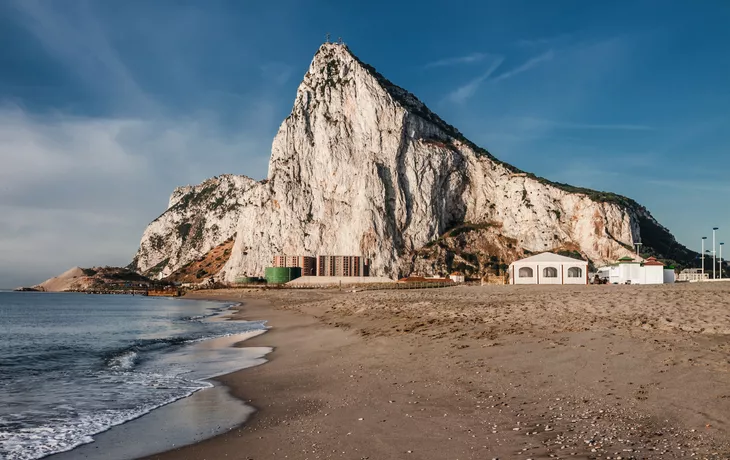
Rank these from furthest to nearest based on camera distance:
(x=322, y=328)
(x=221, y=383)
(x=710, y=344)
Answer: (x=322, y=328) < (x=221, y=383) < (x=710, y=344)

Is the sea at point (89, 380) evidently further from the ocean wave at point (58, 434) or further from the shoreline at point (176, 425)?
the shoreline at point (176, 425)

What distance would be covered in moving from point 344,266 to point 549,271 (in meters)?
60.4

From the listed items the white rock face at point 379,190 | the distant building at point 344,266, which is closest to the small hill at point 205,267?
the white rock face at point 379,190

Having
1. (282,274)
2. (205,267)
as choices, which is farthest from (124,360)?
(205,267)

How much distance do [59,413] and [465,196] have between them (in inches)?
5015

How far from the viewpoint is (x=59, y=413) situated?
11227 mm

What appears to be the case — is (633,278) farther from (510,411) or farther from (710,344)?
Result: (510,411)

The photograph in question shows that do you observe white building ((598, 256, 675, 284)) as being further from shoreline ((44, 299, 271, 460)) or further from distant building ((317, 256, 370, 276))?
distant building ((317, 256, 370, 276))

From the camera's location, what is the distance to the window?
6531 centimetres

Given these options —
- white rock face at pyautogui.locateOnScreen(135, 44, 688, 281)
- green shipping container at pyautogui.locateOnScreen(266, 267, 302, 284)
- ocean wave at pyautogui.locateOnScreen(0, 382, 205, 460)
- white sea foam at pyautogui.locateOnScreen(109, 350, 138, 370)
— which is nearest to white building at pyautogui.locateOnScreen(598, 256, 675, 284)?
white rock face at pyautogui.locateOnScreen(135, 44, 688, 281)

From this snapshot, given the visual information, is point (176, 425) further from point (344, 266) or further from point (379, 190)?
point (379, 190)

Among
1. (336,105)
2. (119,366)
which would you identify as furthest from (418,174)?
(119,366)

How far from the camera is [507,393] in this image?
9.88 meters

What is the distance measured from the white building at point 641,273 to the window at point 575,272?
3.66 metres
